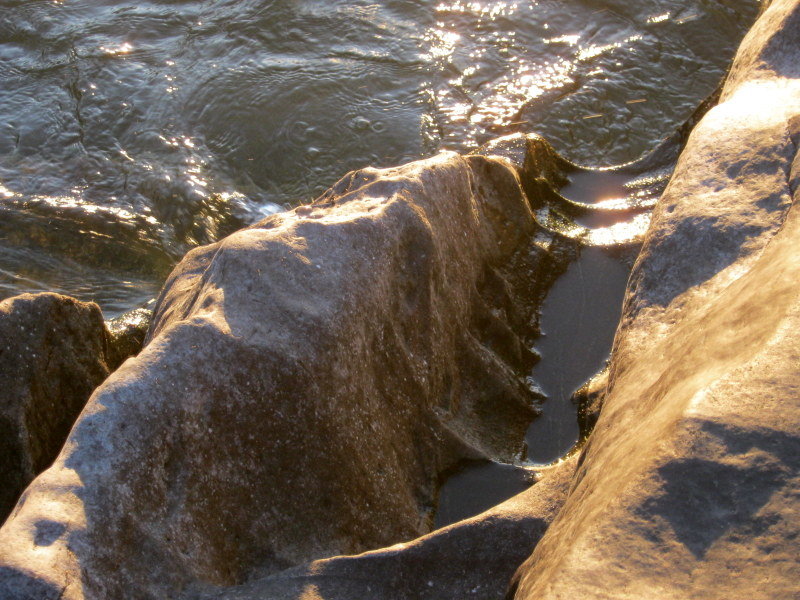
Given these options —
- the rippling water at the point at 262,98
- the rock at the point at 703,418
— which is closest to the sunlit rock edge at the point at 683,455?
the rock at the point at 703,418

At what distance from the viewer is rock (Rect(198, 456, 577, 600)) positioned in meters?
2.87

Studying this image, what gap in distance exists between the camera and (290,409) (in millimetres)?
3193

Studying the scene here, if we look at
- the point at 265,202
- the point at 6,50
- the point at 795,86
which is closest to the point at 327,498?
the point at 795,86

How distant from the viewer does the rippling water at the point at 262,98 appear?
6918mm

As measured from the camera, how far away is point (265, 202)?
7.27 meters

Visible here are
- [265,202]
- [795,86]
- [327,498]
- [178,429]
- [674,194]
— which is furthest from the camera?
[265,202]

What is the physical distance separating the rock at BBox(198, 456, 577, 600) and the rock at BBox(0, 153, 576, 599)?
180mm

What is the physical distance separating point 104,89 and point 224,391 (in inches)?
247

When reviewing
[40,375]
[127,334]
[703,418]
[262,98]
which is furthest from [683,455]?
[262,98]

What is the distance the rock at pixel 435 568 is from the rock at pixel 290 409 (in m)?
0.18

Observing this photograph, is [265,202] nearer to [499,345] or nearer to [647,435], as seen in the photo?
[499,345]

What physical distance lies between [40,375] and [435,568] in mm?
2070

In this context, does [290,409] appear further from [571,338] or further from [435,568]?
[571,338]

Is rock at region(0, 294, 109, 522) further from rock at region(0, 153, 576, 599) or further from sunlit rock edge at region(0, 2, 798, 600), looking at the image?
sunlit rock edge at region(0, 2, 798, 600)
